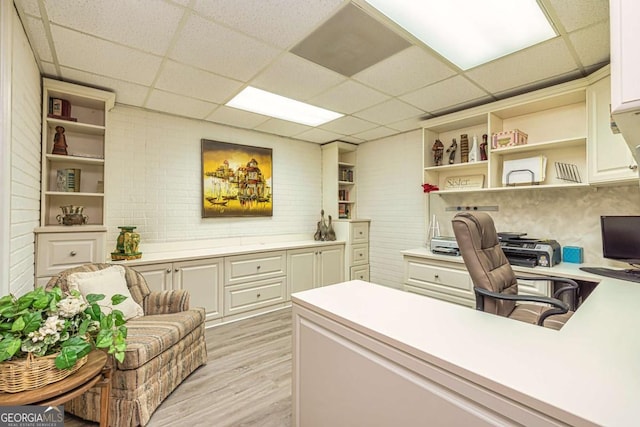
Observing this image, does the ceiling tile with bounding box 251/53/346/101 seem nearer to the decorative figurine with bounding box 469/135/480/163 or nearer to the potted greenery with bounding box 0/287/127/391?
the decorative figurine with bounding box 469/135/480/163

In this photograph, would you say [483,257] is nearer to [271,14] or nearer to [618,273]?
[618,273]

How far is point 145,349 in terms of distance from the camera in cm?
176

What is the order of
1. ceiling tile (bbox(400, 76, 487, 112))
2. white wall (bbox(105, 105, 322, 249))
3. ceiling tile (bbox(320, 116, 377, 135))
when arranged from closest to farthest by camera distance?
1. ceiling tile (bbox(400, 76, 487, 112))
2. white wall (bbox(105, 105, 322, 249))
3. ceiling tile (bbox(320, 116, 377, 135))

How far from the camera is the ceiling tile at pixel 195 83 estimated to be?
242 cm

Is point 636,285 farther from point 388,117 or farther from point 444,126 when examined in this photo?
point 388,117

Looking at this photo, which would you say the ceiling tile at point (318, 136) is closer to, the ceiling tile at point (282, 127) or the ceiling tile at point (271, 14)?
→ the ceiling tile at point (282, 127)

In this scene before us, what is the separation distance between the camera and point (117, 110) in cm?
317

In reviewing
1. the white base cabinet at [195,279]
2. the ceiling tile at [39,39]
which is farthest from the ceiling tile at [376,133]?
the ceiling tile at [39,39]

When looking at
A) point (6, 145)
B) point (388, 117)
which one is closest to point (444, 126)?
point (388, 117)

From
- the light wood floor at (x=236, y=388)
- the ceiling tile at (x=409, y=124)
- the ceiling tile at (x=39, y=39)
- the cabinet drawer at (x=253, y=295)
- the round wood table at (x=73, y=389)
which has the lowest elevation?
the light wood floor at (x=236, y=388)

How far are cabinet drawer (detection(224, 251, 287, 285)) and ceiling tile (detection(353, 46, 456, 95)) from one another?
2.33 meters

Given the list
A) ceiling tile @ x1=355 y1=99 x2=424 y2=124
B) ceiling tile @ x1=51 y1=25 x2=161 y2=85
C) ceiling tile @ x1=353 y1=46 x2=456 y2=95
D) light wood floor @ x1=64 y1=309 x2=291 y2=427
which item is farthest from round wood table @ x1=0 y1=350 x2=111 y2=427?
ceiling tile @ x1=355 y1=99 x2=424 y2=124

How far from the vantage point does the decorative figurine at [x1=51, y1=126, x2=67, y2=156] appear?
8.63 ft

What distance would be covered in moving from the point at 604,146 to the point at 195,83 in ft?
11.4
